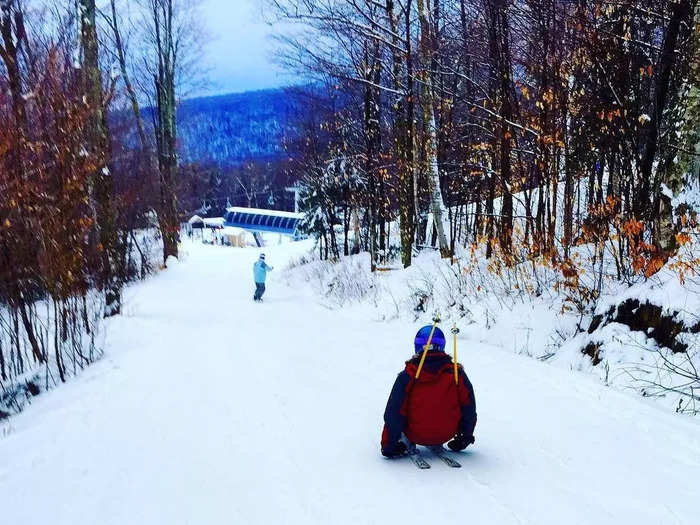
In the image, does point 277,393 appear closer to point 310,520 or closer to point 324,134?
point 310,520

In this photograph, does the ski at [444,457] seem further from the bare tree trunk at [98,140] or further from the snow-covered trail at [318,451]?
the bare tree trunk at [98,140]

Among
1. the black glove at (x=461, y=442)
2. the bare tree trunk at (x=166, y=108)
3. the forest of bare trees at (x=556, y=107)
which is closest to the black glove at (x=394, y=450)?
the black glove at (x=461, y=442)

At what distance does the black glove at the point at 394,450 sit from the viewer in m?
4.32

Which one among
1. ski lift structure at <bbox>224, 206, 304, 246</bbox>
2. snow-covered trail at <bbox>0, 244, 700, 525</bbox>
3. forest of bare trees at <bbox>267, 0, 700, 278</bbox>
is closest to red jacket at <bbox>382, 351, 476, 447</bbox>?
snow-covered trail at <bbox>0, 244, 700, 525</bbox>

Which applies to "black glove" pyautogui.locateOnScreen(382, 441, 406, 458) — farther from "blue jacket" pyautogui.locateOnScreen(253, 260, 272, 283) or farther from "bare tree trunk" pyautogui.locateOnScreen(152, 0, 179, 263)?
"bare tree trunk" pyautogui.locateOnScreen(152, 0, 179, 263)

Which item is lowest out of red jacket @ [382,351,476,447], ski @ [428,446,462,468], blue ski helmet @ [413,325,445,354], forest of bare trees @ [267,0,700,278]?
ski @ [428,446,462,468]

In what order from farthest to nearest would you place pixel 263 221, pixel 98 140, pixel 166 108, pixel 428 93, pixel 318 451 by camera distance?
pixel 263 221
pixel 166 108
pixel 428 93
pixel 98 140
pixel 318 451

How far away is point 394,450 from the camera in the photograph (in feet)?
14.2

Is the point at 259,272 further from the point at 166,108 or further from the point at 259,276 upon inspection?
the point at 166,108

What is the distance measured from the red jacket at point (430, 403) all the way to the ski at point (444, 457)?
0.13 meters

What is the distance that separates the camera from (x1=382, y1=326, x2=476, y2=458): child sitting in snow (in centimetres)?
414

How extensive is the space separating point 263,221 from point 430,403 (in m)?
77.2

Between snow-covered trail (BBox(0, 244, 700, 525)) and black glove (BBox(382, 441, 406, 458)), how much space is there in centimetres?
7

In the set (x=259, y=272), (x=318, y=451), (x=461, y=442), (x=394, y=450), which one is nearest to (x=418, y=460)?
(x=394, y=450)
